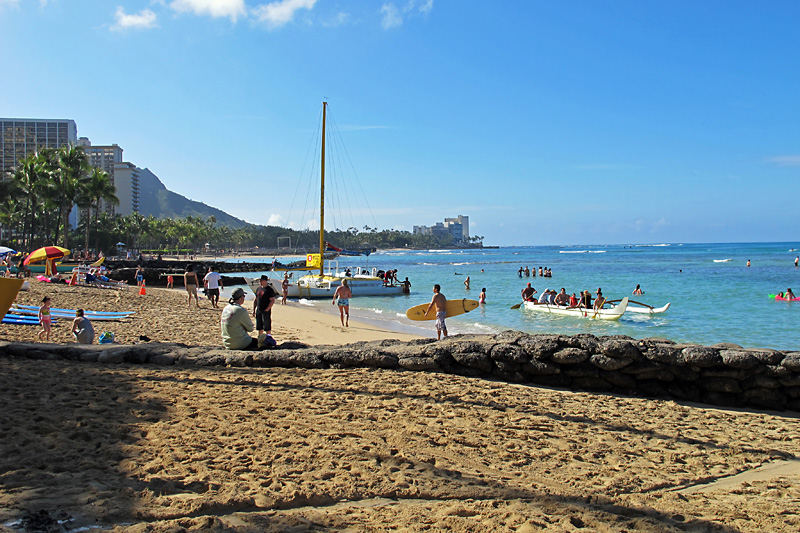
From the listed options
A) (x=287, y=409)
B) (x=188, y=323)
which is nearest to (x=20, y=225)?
(x=188, y=323)

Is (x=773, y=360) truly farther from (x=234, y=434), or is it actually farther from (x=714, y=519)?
(x=234, y=434)

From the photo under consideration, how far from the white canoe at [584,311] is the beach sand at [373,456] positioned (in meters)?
14.2

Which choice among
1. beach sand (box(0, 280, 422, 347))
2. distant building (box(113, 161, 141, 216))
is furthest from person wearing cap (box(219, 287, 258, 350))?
distant building (box(113, 161, 141, 216))

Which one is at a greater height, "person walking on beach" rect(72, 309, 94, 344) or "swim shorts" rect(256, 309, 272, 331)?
"swim shorts" rect(256, 309, 272, 331)

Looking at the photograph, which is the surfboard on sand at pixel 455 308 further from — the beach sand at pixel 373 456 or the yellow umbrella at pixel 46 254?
the yellow umbrella at pixel 46 254

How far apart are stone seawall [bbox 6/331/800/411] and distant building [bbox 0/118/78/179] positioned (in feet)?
567

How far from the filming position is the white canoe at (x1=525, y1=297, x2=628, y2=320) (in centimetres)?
2002

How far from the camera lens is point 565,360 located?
7.09 meters

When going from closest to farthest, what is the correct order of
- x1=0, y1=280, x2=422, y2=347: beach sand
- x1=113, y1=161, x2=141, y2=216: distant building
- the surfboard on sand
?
x1=0, y1=280, x2=422, y2=347: beach sand < the surfboard on sand < x1=113, y1=161, x2=141, y2=216: distant building

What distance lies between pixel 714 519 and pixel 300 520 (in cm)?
272

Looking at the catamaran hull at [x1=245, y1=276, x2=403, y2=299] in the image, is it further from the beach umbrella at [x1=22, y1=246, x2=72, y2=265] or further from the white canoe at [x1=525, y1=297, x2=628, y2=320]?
the white canoe at [x1=525, y1=297, x2=628, y2=320]

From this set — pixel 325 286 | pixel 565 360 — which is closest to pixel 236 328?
pixel 565 360

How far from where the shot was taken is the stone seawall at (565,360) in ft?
21.4

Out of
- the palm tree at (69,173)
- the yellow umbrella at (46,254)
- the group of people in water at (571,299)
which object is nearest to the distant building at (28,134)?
the palm tree at (69,173)
